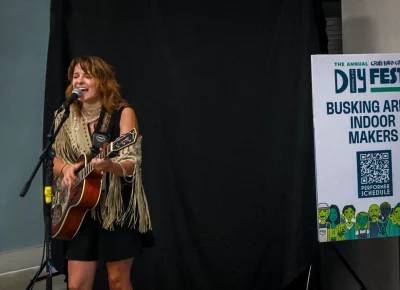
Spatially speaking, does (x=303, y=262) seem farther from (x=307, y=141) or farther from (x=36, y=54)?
(x=36, y=54)

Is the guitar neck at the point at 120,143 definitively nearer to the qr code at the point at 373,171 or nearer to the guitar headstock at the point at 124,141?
the guitar headstock at the point at 124,141

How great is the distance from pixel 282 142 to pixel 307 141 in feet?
0.63

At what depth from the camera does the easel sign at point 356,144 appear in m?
2.49

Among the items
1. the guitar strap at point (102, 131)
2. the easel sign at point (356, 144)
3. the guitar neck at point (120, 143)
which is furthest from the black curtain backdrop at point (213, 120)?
the guitar neck at point (120, 143)

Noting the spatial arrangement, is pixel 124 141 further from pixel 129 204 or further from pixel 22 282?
pixel 22 282

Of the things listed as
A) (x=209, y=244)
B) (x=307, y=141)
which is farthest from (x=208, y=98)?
(x=209, y=244)

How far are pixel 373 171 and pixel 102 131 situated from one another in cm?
122

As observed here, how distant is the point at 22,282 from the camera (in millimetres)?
3732

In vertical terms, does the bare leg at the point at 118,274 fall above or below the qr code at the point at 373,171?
below

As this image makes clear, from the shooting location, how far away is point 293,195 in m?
3.07

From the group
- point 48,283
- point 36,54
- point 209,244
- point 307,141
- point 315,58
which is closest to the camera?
point 48,283

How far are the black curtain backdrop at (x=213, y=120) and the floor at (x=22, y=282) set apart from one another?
0.63m

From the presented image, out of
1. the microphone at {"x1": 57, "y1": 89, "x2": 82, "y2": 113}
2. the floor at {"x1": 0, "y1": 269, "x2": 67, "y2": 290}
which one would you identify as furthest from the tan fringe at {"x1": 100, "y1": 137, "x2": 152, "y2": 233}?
the floor at {"x1": 0, "y1": 269, "x2": 67, "y2": 290}

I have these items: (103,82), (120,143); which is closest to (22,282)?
(103,82)
